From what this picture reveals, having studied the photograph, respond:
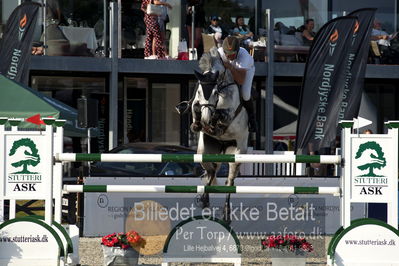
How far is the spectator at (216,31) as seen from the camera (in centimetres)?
1983

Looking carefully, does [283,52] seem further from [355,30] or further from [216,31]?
[355,30]

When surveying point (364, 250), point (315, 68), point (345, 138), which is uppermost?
point (315, 68)

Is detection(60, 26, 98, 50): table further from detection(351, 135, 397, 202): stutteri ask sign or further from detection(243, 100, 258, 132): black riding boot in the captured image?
detection(351, 135, 397, 202): stutteri ask sign

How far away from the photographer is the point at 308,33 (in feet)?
67.7

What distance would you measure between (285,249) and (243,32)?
12.1 m

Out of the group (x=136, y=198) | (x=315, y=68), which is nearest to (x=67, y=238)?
(x=136, y=198)

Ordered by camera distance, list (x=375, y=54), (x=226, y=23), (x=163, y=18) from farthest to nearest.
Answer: (x=375, y=54), (x=226, y=23), (x=163, y=18)

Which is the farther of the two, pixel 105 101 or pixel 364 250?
pixel 105 101

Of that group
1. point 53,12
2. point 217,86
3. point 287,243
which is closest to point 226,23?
point 53,12

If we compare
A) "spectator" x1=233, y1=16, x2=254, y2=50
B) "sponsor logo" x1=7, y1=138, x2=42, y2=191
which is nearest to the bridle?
"sponsor logo" x1=7, y1=138, x2=42, y2=191

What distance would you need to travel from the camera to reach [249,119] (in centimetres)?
1036

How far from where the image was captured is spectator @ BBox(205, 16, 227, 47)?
65.1ft

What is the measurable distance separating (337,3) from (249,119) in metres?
12.7

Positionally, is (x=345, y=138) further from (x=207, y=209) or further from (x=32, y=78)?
(x=32, y=78)
